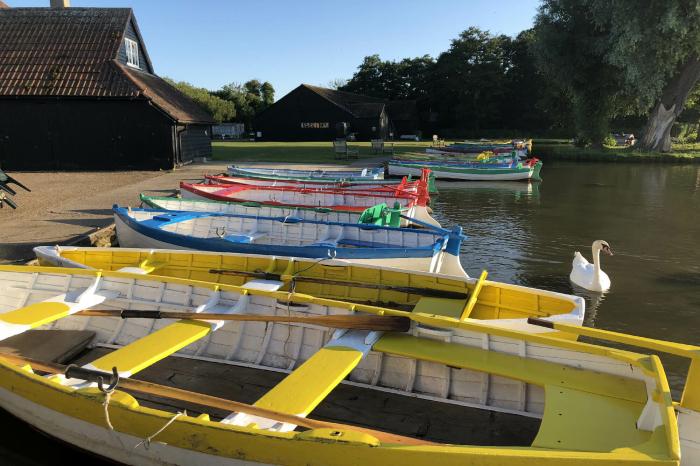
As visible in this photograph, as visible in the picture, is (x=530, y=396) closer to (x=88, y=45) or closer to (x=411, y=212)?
(x=411, y=212)

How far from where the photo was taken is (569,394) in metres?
4.24

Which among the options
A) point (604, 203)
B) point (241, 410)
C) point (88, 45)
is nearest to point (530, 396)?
point (241, 410)

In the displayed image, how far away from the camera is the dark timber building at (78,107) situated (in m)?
24.4

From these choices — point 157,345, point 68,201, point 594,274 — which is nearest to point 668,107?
point 594,274

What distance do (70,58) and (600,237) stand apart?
83.3ft

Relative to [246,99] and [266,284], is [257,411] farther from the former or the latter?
[246,99]

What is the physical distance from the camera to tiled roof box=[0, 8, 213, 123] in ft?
79.9

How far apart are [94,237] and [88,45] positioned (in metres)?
19.3

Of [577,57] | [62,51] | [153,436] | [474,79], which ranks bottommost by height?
[153,436]

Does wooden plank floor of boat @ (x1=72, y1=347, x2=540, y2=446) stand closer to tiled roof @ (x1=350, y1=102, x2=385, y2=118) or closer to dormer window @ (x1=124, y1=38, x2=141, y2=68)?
dormer window @ (x1=124, y1=38, x2=141, y2=68)

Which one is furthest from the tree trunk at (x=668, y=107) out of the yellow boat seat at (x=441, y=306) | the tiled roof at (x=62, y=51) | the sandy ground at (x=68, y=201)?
the yellow boat seat at (x=441, y=306)

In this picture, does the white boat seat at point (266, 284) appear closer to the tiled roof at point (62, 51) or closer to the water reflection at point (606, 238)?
the water reflection at point (606, 238)

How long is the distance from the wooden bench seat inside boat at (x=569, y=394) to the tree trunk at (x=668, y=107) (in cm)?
3832

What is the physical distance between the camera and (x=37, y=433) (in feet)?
16.6
